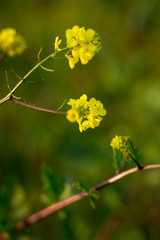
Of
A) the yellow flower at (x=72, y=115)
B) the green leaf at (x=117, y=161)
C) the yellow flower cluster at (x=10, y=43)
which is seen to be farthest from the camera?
the yellow flower cluster at (x=10, y=43)

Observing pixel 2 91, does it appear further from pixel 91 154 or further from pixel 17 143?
pixel 91 154

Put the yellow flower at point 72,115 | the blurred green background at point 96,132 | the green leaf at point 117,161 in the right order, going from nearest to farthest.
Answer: the yellow flower at point 72,115
the green leaf at point 117,161
the blurred green background at point 96,132

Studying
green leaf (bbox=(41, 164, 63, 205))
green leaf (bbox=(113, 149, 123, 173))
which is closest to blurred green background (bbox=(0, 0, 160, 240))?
green leaf (bbox=(41, 164, 63, 205))

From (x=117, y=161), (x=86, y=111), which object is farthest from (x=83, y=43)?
(x=117, y=161)

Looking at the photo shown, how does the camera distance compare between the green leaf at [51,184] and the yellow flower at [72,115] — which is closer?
the yellow flower at [72,115]

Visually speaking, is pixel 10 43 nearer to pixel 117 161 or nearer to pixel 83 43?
pixel 83 43

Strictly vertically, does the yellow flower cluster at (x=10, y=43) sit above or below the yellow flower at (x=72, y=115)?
above

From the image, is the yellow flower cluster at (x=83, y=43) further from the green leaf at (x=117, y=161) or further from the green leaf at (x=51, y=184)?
the green leaf at (x=51, y=184)

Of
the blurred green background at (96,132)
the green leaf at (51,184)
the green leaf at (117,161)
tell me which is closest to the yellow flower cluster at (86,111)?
the green leaf at (117,161)
